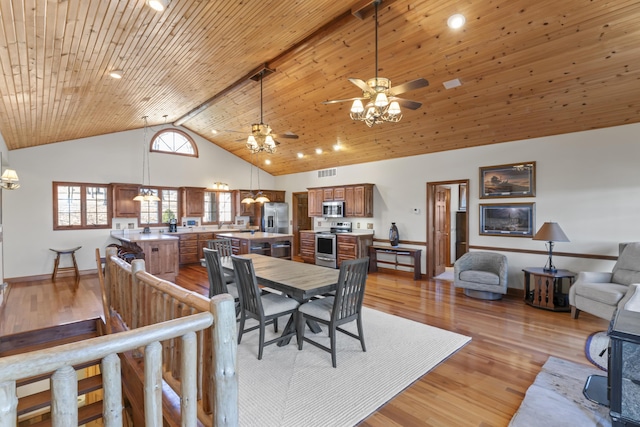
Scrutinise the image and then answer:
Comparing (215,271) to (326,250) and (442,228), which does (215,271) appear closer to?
(326,250)

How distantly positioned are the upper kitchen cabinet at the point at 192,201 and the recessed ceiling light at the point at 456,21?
739cm

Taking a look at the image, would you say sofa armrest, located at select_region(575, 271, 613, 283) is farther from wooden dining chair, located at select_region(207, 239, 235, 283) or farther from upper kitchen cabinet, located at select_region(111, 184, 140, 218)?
upper kitchen cabinet, located at select_region(111, 184, 140, 218)

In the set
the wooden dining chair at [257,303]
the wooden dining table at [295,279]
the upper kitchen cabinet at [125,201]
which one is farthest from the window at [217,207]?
the wooden dining chair at [257,303]

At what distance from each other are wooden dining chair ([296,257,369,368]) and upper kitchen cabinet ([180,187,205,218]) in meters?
6.44

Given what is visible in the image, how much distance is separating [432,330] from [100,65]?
4.92 metres

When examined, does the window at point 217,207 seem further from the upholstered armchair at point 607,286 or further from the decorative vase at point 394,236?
the upholstered armchair at point 607,286

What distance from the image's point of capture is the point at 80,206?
282 inches

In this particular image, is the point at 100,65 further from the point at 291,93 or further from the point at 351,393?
the point at 351,393

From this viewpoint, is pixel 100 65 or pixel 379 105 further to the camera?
pixel 100 65

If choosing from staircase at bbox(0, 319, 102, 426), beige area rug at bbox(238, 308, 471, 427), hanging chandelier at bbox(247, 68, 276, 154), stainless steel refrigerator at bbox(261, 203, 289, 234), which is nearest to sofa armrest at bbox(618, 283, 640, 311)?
beige area rug at bbox(238, 308, 471, 427)

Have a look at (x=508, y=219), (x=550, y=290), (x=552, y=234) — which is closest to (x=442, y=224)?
(x=508, y=219)

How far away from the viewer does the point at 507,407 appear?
234 cm

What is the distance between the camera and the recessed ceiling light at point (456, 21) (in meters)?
3.27

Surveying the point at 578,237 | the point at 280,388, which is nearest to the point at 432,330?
the point at 280,388
